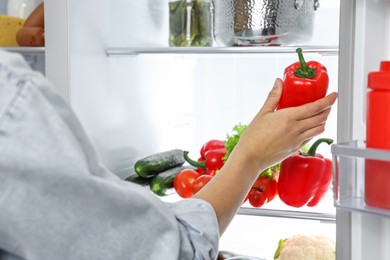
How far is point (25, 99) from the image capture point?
2.31 feet

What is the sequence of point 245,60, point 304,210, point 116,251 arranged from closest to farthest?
point 116,251 < point 304,210 < point 245,60

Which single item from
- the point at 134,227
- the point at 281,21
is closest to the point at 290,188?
the point at 281,21

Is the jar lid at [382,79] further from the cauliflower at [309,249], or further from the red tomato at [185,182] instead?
the red tomato at [185,182]

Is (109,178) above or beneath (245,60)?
beneath

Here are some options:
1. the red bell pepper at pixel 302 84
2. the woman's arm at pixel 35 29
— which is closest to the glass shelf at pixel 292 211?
the red bell pepper at pixel 302 84

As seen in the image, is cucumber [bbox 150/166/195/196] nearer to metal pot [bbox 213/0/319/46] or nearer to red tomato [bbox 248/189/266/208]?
red tomato [bbox 248/189/266/208]

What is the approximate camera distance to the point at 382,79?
0.98 metres

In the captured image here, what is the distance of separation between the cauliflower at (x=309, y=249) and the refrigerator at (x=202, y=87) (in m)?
0.07

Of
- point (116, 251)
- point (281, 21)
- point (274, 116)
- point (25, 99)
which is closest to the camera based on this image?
point (25, 99)

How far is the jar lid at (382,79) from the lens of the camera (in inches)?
38.4

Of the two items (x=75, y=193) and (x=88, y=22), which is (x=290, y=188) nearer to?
(x=88, y=22)


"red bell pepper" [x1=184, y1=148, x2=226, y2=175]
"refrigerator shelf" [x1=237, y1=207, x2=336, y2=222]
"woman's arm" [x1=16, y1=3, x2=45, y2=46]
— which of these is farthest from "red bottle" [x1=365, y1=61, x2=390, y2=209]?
"woman's arm" [x1=16, y1=3, x2=45, y2=46]

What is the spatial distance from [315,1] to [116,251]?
1.05 m

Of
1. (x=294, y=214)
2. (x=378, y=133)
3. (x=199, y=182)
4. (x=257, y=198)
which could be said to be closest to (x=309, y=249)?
(x=294, y=214)
